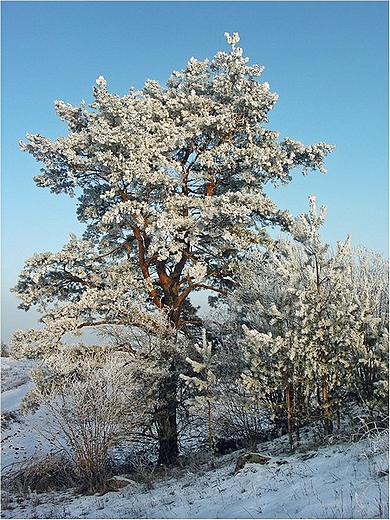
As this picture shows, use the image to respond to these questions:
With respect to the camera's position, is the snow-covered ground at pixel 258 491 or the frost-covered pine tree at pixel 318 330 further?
the frost-covered pine tree at pixel 318 330

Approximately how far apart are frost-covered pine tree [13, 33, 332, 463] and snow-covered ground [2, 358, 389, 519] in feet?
9.44

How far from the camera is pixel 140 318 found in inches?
545

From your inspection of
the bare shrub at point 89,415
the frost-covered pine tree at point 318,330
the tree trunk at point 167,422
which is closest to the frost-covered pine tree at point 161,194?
the tree trunk at point 167,422

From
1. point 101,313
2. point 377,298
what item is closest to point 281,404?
point 377,298

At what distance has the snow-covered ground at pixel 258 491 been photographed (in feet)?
21.5

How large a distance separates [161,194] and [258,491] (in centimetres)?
857

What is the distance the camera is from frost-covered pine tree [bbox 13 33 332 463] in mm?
13609

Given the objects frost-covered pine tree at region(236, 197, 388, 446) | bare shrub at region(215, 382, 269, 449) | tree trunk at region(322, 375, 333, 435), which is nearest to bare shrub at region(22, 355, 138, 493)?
bare shrub at region(215, 382, 269, 449)

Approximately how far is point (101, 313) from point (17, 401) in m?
14.1

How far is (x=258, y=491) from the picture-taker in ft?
26.7

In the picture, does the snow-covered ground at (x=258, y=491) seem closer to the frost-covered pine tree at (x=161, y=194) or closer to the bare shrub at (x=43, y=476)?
the bare shrub at (x=43, y=476)

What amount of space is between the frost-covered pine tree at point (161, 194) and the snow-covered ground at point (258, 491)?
2879mm

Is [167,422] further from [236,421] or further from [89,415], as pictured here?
[89,415]

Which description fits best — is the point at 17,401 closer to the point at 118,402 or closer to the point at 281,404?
the point at 118,402
